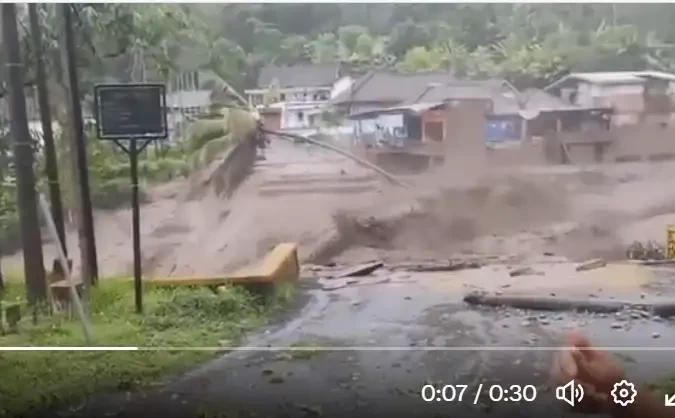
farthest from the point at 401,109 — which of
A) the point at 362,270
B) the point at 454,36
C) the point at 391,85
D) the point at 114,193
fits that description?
the point at 114,193

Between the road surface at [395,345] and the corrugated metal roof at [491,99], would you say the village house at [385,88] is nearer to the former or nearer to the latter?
the corrugated metal roof at [491,99]

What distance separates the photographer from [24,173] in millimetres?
1532

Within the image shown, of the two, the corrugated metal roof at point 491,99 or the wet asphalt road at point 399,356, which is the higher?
the corrugated metal roof at point 491,99

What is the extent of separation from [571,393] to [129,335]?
2.51 feet

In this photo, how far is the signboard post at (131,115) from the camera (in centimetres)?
150

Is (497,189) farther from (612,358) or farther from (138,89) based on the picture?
(138,89)

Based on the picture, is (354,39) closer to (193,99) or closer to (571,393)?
(193,99)

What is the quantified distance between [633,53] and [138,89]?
0.82m

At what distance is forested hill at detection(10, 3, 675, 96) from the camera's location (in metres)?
1.48

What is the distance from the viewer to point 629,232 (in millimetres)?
1519

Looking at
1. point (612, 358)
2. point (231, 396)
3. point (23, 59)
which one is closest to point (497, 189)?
point (612, 358)

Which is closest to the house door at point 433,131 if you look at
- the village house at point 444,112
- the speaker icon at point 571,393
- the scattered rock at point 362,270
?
the village house at point 444,112

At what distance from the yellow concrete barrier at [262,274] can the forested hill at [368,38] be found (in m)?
0.30
